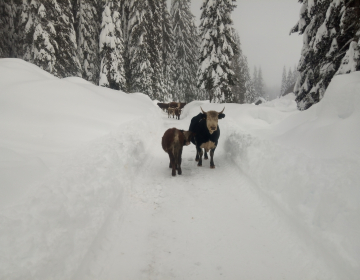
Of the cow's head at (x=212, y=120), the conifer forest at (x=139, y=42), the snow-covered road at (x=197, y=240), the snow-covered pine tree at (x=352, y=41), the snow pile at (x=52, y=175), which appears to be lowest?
the snow-covered road at (x=197, y=240)

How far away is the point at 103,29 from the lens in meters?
17.7

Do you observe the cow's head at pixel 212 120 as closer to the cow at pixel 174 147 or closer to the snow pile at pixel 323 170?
the cow at pixel 174 147

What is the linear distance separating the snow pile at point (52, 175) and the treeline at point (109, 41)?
1195cm

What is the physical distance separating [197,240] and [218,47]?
57.3ft

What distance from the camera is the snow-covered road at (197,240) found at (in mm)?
2207

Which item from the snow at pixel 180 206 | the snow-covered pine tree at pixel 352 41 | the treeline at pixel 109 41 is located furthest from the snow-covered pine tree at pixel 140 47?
the snow-covered pine tree at pixel 352 41

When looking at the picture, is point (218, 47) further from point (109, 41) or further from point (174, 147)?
point (174, 147)

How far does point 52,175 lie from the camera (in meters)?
2.89

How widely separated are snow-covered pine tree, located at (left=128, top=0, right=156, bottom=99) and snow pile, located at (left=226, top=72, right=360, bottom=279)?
62.8 ft

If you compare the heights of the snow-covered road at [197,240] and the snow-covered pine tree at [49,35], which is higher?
the snow-covered pine tree at [49,35]

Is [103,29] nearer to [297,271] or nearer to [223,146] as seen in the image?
[223,146]

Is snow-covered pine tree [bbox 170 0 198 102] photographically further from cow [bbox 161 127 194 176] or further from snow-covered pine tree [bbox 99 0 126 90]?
cow [bbox 161 127 194 176]

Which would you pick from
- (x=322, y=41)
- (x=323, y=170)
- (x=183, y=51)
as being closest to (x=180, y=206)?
(x=323, y=170)

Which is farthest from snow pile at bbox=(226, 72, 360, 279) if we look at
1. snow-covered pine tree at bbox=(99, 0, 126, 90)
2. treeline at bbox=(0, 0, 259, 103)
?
snow-covered pine tree at bbox=(99, 0, 126, 90)
